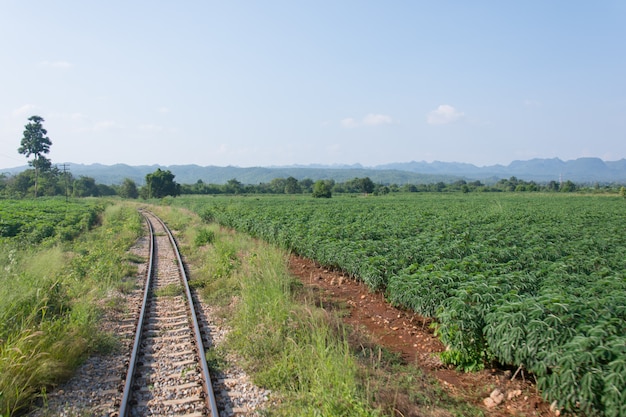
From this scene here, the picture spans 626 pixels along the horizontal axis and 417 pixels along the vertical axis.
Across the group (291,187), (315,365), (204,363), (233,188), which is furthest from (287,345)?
(233,188)

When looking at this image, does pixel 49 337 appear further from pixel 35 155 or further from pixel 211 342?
pixel 35 155

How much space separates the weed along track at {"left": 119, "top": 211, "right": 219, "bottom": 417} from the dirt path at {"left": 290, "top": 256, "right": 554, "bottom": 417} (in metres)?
3.12

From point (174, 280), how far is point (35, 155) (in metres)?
78.1

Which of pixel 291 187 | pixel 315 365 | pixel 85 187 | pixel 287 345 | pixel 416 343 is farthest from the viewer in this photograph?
pixel 291 187

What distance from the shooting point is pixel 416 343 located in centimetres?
728

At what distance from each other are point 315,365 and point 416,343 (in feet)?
8.50

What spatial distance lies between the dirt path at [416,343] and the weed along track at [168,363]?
10.2ft

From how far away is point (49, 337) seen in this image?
617 centimetres

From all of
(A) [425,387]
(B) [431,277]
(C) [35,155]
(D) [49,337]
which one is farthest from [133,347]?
(C) [35,155]

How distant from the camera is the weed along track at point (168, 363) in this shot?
5.16 m

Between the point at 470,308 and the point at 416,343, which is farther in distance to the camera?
the point at 416,343

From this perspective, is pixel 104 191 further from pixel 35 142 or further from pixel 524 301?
pixel 524 301

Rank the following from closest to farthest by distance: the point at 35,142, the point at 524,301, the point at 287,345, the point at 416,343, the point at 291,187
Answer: the point at 524,301, the point at 287,345, the point at 416,343, the point at 35,142, the point at 291,187

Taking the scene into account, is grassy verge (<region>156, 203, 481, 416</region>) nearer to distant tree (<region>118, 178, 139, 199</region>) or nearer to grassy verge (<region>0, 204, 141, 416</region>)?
grassy verge (<region>0, 204, 141, 416</region>)
